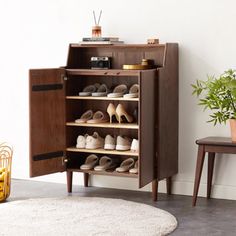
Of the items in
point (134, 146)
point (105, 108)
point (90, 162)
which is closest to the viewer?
point (134, 146)

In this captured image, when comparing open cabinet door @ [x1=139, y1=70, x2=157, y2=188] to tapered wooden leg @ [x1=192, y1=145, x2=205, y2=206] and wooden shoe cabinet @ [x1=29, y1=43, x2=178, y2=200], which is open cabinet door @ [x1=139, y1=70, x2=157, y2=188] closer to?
→ wooden shoe cabinet @ [x1=29, y1=43, x2=178, y2=200]

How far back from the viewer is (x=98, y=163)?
590 cm

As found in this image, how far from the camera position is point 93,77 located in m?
6.06

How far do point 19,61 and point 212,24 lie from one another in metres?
1.96

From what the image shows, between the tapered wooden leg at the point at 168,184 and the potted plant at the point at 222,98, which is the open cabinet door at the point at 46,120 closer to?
the tapered wooden leg at the point at 168,184

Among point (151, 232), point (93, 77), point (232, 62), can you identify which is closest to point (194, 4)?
point (232, 62)

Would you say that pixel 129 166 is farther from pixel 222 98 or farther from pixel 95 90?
pixel 222 98

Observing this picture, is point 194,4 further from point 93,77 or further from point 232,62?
point 93,77

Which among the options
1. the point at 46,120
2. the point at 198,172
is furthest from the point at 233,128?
the point at 46,120

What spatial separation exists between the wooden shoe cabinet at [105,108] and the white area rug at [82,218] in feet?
0.92

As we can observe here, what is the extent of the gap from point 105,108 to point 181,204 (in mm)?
1150

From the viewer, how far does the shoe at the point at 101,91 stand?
568 centimetres

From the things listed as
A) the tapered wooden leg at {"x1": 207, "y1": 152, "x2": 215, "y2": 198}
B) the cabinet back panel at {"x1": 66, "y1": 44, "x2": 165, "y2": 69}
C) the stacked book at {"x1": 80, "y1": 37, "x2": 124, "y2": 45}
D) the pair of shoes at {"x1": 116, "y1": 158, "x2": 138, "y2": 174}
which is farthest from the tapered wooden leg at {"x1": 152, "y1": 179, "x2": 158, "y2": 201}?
the stacked book at {"x1": 80, "y1": 37, "x2": 124, "y2": 45}

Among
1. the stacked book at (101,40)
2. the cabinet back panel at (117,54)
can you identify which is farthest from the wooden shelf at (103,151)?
the stacked book at (101,40)
